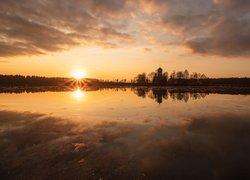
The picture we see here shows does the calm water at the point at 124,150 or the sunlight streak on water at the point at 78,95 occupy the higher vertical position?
the calm water at the point at 124,150

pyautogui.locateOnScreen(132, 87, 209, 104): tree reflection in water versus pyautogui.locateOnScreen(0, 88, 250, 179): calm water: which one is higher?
pyautogui.locateOnScreen(0, 88, 250, 179): calm water

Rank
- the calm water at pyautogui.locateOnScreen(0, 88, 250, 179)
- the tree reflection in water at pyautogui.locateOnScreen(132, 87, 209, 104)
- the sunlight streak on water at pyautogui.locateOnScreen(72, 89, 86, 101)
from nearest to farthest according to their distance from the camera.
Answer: the calm water at pyautogui.locateOnScreen(0, 88, 250, 179) < the tree reflection in water at pyautogui.locateOnScreen(132, 87, 209, 104) < the sunlight streak on water at pyautogui.locateOnScreen(72, 89, 86, 101)

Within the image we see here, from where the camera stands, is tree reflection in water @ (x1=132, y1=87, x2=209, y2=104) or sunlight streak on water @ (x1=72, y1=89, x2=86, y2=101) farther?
sunlight streak on water @ (x1=72, y1=89, x2=86, y2=101)

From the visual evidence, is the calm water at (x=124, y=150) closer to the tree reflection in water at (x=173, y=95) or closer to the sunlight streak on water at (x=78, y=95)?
the tree reflection in water at (x=173, y=95)

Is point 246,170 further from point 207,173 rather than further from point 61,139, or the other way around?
point 61,139

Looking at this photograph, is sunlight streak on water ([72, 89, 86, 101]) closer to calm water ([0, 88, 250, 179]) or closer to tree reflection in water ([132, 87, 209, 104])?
tree reflection in water ([132, 87, 209, 104])

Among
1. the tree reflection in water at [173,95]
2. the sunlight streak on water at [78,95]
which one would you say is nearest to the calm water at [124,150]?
the tree reflection in water at [173,95]

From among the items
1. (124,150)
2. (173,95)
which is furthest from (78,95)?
(124,150)

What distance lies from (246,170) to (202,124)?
8.01 meters

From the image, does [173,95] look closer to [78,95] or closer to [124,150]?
[78,95]

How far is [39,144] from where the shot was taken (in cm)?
1045

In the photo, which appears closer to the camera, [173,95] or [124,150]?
[124,150]

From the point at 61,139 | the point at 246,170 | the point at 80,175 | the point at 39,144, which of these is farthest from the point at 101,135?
the point at 246,170

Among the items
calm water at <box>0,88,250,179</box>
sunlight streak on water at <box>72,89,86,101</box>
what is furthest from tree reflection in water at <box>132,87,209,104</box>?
calm water at <box>0,88,250,179</box>
